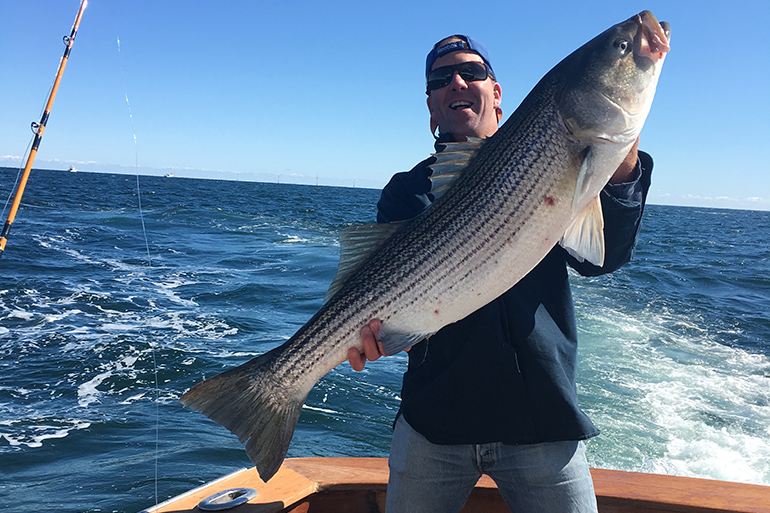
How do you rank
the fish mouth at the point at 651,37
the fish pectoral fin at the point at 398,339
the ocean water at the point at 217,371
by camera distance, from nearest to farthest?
the fish mouth at the point at 651,37
the fish pectoral fin at the point at 398,339
the ocean water at the point at 217,371

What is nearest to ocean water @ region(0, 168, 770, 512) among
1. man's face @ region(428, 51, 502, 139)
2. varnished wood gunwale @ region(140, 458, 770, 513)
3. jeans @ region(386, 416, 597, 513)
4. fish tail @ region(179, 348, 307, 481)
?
varnished wood gunwale @ region(140, 458, 770, 513)

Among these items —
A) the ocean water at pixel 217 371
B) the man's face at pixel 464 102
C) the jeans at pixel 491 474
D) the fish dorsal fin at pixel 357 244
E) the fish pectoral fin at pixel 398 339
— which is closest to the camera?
the jeans at pixel 491 474

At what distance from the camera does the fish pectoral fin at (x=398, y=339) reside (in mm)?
2664

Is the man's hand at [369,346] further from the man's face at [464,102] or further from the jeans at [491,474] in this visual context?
the man's face at [464,102]

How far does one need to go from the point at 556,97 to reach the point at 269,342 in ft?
28.9

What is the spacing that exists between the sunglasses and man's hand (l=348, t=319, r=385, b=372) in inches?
66.2

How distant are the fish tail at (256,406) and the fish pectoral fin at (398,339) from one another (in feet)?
1.66

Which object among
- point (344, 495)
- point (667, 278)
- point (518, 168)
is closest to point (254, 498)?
point (344, 495)

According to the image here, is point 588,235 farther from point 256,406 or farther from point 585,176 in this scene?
point 256,406

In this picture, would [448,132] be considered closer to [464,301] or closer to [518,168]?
[518,168]

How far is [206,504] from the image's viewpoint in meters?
3.40

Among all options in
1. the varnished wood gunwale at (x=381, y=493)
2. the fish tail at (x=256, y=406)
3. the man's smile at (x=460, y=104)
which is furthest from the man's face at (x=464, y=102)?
the varnished wood gunwale at (x=381, y=493)

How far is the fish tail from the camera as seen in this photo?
2.70 metres

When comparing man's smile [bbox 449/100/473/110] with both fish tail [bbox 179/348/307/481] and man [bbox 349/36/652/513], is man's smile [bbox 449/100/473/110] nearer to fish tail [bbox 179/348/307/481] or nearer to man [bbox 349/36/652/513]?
man [bbox 349/36/652/513]
